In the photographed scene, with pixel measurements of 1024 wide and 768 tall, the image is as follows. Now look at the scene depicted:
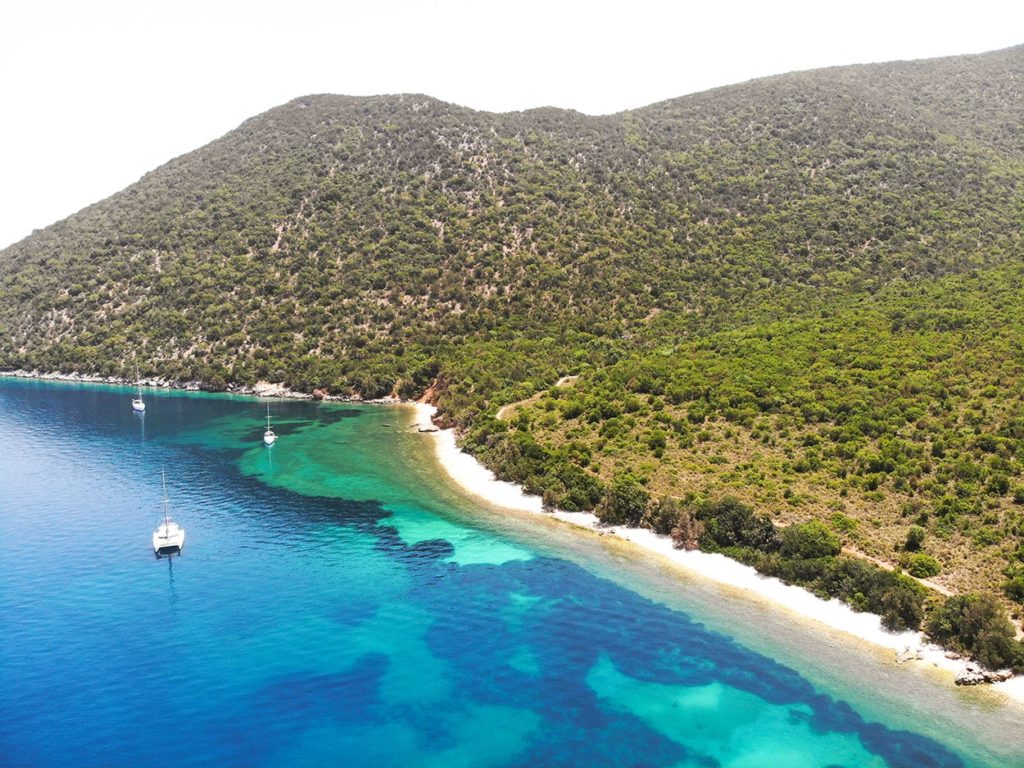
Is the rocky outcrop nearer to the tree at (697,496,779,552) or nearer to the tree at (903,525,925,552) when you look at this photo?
the tree at (903,525,925,552)

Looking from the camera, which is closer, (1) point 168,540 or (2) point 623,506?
(1) point 168,540

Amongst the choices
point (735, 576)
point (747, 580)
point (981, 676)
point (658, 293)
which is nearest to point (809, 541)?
point (747, 580)

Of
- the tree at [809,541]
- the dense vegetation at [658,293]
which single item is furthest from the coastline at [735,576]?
the tree at [809,541]

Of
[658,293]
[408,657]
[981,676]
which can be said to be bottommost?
[408,657]

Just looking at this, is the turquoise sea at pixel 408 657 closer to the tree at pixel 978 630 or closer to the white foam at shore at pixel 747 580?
the white foam at shore at pixel 747 580

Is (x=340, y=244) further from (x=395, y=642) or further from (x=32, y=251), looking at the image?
(x=395, y=642)

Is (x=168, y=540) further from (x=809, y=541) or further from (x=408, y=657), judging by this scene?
(x=809, y=541)
